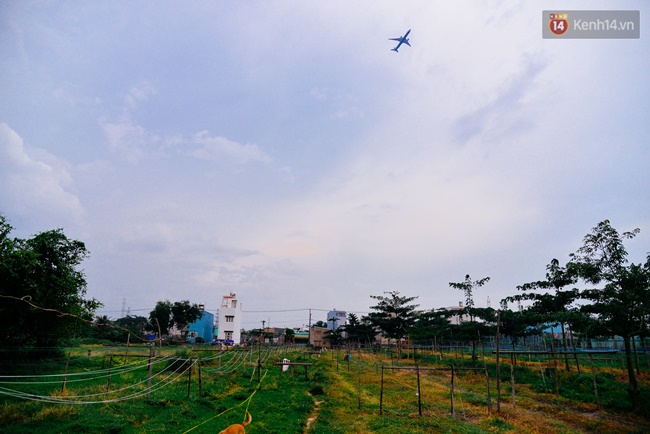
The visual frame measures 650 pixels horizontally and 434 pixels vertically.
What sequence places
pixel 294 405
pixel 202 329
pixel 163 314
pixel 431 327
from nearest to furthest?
pixel 294 405 < pixel 431 327 < pixel 163 314 < pixel 202 329

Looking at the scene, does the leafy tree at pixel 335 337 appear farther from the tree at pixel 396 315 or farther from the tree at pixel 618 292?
the tree at pixel 618 292

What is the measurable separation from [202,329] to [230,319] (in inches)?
548

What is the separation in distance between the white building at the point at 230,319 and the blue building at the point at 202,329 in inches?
219

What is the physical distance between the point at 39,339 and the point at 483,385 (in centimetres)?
2754

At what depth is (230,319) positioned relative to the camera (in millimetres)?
64625

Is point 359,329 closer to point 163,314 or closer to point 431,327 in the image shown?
point 431,327

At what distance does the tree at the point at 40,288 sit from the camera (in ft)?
64.2

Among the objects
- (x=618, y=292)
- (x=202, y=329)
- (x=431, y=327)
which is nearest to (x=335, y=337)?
(x=202, y=329)

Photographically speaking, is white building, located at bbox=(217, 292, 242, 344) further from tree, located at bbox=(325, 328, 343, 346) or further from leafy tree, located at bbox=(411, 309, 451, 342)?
leafy tree, located at bbox=(411, 309, 451, 342)

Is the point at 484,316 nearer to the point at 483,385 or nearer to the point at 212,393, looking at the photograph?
the point at 483,385

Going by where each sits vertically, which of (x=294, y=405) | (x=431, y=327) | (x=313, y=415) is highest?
(x=431, y=327)

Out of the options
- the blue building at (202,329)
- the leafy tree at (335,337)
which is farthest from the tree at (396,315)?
the blue building at (202,329)

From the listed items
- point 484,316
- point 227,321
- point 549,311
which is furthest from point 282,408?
point 227,321

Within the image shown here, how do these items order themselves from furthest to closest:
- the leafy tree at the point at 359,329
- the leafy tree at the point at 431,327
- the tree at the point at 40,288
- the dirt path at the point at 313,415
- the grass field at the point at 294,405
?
the leafy tree at the point at 359,329 → the leafy tree at the point at 431,327 → the tree at the point at 40,288 → the dirt path at the point at 313,415 → the grass field at the point at 294,405
